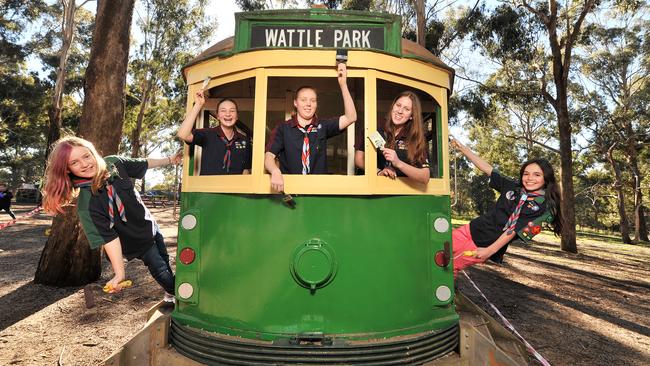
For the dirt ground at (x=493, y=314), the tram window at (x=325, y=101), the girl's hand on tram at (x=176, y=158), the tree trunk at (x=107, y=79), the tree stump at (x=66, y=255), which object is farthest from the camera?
the tree trunk at (x=107, y=79)

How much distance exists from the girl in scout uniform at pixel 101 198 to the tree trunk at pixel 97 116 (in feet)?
12.2

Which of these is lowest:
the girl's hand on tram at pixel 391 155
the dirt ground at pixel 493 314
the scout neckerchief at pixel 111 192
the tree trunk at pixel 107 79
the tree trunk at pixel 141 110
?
the dirt ground at pixel 493 314

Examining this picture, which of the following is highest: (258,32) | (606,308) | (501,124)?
(501,124)

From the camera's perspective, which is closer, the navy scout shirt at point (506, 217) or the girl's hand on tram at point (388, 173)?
the girl's hand on tram at point (388, 173)

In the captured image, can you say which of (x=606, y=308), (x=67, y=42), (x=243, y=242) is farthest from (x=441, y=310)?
(x=67, y=42)

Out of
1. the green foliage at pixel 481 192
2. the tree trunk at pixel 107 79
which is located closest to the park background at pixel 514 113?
the tree trunk at pixel 107 79

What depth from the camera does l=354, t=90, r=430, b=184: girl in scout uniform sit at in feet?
9.32

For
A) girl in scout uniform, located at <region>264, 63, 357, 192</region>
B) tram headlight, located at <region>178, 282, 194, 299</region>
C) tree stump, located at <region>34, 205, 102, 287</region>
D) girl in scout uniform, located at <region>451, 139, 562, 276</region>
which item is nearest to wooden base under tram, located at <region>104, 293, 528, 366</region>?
tram headlight, located at <region>178, 282, 194, 299</region>

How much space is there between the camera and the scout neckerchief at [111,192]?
8.61 feet

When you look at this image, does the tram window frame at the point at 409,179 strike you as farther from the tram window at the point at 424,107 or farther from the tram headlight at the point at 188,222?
the tram headlight at the point at 188,222

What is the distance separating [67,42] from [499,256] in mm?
22187

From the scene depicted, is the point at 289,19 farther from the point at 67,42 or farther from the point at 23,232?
the point at 67,42

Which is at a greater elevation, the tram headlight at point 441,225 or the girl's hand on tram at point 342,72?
the girl's hand on tram at point 342,72

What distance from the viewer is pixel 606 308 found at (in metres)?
6.34
